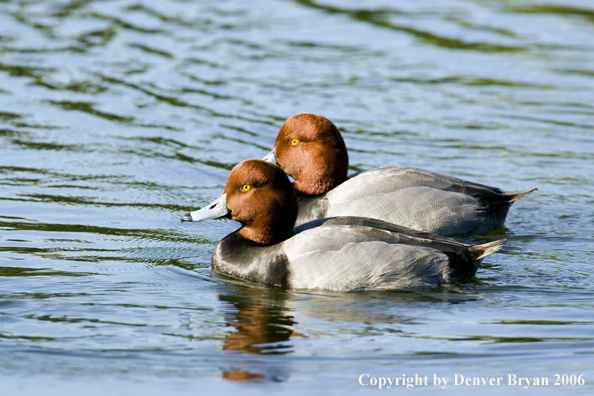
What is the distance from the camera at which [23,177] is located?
10.8m

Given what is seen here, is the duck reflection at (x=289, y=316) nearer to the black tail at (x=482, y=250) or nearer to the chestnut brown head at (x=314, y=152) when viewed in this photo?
the black tail at (x=482, y=250)

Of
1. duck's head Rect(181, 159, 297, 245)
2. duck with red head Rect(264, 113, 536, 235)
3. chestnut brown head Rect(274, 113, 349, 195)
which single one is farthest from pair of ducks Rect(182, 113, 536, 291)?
chestnut brown head Rect(274, 113, 349, 195)

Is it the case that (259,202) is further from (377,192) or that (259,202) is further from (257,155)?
(257,155)

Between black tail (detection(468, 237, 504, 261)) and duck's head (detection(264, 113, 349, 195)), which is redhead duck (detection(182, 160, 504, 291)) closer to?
black tail (detection(468, 237, 504, 261))

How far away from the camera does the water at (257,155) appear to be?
632 cm

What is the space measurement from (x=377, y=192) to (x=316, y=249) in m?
1.95

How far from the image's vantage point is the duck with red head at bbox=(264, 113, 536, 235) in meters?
9.38

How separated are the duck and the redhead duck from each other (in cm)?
131

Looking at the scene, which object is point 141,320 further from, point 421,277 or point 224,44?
point 224,44

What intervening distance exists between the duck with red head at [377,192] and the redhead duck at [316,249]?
4.30 ft

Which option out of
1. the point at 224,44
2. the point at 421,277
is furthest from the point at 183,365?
the point at 224,44

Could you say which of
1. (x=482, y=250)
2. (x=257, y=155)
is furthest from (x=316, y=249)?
(x=257, y=155)

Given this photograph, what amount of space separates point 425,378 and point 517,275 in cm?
243

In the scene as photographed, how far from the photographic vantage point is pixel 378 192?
370 inches
